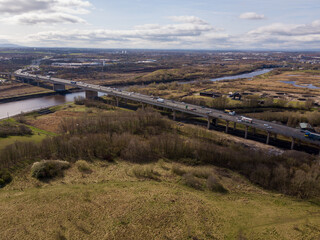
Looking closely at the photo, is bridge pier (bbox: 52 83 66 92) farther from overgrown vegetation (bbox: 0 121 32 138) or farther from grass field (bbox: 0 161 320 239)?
grass field (bbox: 0 161 320 239)

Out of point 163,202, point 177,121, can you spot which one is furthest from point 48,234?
point 177,121

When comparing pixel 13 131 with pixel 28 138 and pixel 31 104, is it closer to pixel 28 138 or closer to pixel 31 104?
pixel 28 138

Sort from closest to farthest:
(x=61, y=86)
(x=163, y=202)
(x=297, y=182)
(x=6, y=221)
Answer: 1. (x=6, y=221)
2. (x=163, y=202)
3. (x=297, y=182)
4. (x=61, y=86)

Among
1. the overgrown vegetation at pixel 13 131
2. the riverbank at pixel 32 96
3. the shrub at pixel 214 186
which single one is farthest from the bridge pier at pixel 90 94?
the shrub at pixel 214 186

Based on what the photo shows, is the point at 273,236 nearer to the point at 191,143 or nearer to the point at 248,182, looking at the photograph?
the point at 248,182

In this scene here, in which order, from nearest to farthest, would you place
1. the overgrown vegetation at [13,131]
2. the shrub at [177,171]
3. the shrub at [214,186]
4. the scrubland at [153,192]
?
the scrubland at [153,192] < the shrub at [214,186] < the shrub at [177,171] < the overgrown vegetation at [13,131]

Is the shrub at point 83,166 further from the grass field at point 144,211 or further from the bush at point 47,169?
the bush at point 47,169
